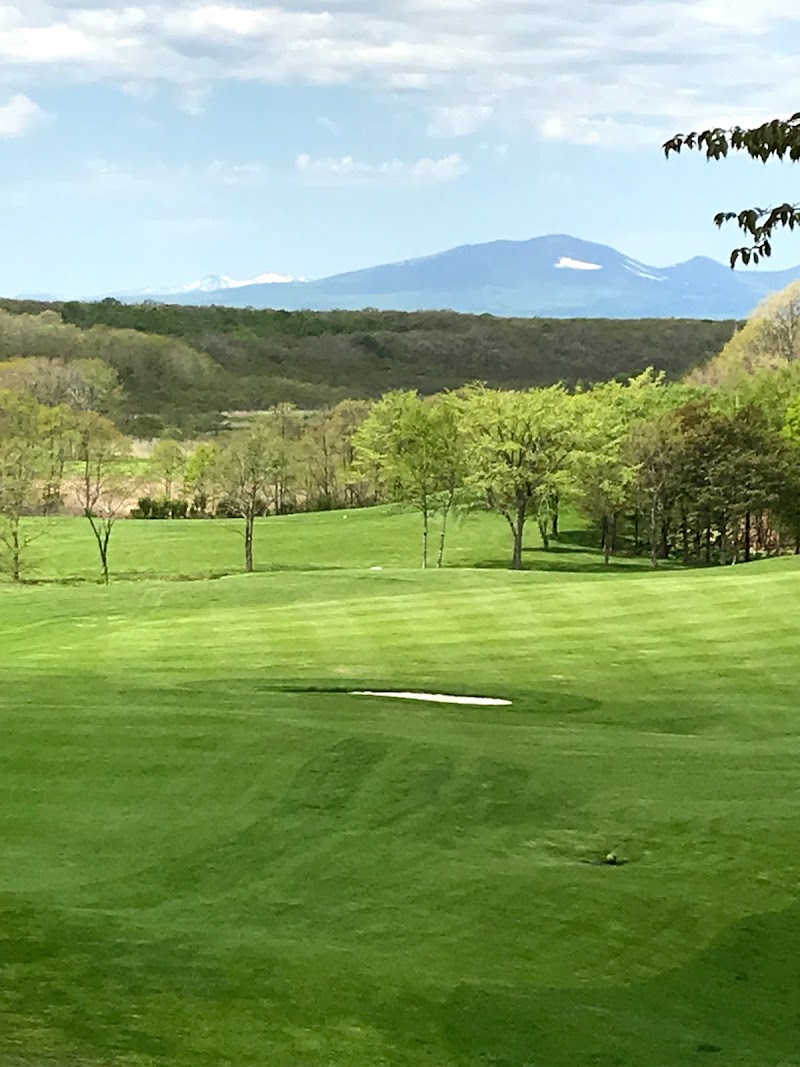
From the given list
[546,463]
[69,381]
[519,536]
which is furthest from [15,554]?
[69,381]

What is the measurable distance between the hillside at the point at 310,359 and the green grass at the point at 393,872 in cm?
12931

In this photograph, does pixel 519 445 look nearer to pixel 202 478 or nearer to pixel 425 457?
pixel 425 457

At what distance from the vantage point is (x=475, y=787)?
37.1 ft

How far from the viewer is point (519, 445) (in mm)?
57156

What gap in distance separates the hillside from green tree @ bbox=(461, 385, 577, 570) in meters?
88.7

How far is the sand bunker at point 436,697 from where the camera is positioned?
17.7 m

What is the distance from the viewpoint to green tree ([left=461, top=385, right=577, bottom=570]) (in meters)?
57.3

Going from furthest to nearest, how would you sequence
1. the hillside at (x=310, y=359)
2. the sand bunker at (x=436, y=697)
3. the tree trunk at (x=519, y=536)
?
1. the hillside at (x=310, y=359)
2. the tree trunk at (x=519, y=536)
3. the sand bunker at (x=436, y=697)

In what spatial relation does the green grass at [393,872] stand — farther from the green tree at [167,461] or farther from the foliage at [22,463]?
the green tree at [167,461]

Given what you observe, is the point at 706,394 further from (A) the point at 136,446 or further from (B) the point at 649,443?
(A) the point at 136,446

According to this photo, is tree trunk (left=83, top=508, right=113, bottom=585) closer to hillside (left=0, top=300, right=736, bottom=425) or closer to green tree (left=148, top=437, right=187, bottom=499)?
green tree (left=148, top=437, right=187, bottom=499)

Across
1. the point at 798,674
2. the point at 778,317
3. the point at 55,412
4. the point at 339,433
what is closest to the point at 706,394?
the point at 339,433

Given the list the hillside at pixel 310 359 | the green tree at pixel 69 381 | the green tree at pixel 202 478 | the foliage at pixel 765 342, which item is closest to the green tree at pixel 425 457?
the green tree at pixel 202 478

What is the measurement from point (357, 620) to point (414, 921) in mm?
18452
